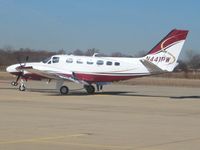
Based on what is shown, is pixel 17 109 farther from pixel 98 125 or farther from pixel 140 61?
pixel 140 61

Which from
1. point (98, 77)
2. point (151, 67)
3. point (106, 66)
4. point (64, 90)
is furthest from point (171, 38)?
A: point (64, 90)

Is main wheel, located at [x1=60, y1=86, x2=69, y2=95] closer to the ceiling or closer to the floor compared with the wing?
closer to the floor

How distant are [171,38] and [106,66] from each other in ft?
16.7

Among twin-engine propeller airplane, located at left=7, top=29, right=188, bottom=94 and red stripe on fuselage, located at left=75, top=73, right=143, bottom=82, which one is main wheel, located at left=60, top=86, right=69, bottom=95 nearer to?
twin-engine propeller airplane, located at left=7, top=29, right=188, bottom=94

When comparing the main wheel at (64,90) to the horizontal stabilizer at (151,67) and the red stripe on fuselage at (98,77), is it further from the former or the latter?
the horizontal stabilizer at (151,67)

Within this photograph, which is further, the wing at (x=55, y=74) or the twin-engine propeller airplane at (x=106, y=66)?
the wing at (x=55, y=74)

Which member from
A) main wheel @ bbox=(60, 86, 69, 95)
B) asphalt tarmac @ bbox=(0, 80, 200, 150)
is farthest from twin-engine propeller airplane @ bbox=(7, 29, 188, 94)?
asphalt tarmac @ bbox=(0, 80, 200, 150)

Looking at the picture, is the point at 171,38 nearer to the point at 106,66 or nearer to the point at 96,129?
the point at 106,66

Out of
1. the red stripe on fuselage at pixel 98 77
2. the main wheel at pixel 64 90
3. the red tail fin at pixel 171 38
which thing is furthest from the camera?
the red stripe on fuselage at pixel 98 77

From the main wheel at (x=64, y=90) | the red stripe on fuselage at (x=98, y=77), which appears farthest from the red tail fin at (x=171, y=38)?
the main wheel at (x=64, y=90)

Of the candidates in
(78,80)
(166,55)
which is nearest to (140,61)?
(166,55)

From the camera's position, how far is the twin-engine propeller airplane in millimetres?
39062

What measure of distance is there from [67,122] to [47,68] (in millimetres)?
20482

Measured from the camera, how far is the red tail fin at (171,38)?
39.4m
